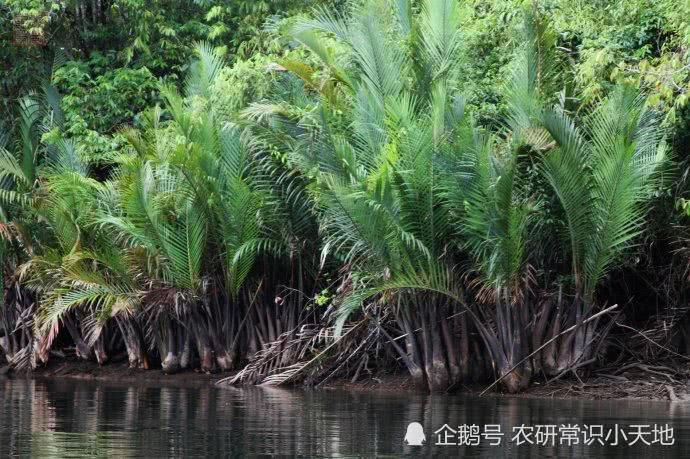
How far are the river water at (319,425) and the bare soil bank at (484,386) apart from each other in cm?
51

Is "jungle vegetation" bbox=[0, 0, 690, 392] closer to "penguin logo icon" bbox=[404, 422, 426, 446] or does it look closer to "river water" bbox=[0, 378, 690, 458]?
"river water" bbox=[0, 378, 690, 458]

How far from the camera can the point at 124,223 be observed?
13961 mm

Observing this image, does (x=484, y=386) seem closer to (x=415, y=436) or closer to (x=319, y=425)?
(x=319, y=425)

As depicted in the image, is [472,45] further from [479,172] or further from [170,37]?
[170,37]

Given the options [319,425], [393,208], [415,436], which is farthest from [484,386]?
[415,436]

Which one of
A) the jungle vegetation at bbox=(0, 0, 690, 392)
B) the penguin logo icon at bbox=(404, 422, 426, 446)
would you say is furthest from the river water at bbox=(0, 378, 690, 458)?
the jungle vegetation at bbox=(0, 0, 690, 392)

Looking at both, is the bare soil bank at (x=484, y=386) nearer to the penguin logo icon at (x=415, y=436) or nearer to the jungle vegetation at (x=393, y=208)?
the jungle vegetation at (x=393, y=208)

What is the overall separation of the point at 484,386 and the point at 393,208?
→ 2.46 meters

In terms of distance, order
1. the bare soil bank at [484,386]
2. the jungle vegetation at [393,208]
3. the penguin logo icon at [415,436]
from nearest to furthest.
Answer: the penguin logo icon at [415,436]
the jungle vegetation at [393,208]
the bare soil bank at [484,386]

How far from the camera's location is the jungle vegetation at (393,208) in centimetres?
1185

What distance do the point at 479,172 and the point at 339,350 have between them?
3330 mm

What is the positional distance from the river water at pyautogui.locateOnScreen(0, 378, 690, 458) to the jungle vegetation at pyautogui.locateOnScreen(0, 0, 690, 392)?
1068 mm

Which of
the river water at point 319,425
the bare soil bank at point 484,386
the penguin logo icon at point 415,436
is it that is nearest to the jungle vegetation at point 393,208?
the bare soil bank at point 484,386

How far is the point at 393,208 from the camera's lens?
11781 mm
